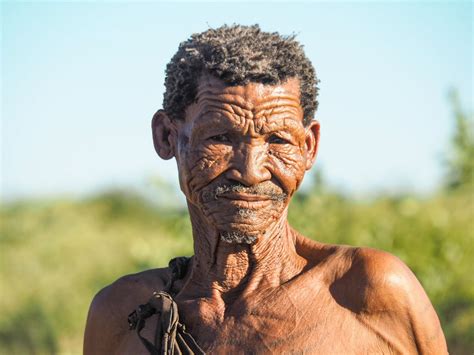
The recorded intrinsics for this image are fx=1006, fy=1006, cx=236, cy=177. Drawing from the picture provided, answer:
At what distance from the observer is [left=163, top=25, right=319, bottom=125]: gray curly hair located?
146 inches

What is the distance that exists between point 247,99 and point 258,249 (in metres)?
0.60

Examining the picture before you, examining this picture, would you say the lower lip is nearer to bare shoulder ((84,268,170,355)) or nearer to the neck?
the neck

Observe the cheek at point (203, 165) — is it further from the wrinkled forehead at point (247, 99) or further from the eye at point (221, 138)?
the wrinkled forehead at point (247, 99)

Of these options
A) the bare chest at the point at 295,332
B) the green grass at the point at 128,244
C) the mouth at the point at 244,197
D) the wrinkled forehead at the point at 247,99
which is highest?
the wrinkled forehead at the point at 247,99

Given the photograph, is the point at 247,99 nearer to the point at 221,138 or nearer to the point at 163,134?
the point at 221,138

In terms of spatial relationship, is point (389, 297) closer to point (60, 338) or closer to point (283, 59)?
point (283, 59)

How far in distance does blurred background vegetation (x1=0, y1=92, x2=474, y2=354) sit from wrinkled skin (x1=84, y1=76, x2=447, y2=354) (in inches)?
230

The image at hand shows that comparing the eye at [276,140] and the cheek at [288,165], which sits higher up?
the eye at [276,140]

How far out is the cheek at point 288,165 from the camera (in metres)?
3.74

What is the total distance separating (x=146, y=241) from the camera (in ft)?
43.1

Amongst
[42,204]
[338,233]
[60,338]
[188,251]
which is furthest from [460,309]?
[42,204]

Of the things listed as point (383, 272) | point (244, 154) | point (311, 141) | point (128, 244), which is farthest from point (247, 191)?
point (128, 244)

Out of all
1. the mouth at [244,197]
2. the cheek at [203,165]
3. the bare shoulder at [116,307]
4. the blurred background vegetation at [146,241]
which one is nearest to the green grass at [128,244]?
the blurred background vegetation at [146,241]

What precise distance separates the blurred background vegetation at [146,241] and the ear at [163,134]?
5686mm
